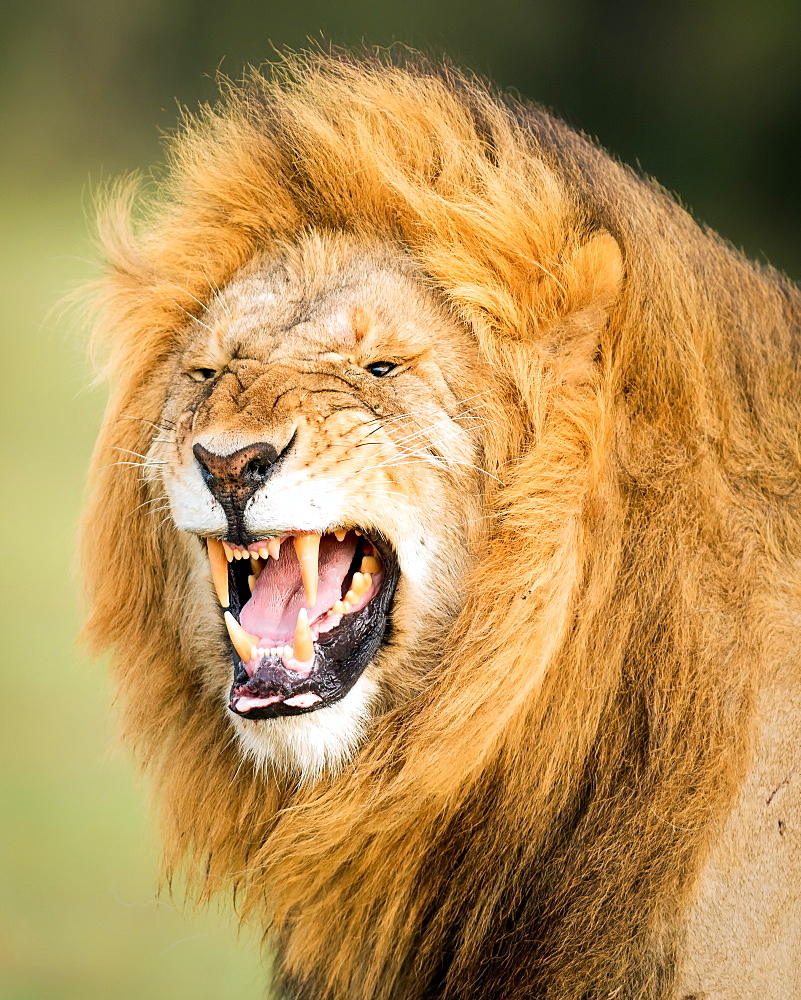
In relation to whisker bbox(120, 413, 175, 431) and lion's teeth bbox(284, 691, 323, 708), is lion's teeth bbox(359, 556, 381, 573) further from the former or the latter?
whisker bbox(120, 413, 175, 431)

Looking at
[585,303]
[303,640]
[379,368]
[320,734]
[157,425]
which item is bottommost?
[320,734]

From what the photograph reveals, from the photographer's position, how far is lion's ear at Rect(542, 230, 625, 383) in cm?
151

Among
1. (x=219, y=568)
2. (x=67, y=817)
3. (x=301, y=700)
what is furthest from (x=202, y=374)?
(x=67, y=817)

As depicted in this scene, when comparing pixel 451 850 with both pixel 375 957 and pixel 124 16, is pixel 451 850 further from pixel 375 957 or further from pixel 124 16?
pixel 124 16

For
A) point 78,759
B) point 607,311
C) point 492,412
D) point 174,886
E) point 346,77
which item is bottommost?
point 78,759

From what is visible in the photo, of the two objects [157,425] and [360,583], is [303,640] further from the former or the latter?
[157,425]

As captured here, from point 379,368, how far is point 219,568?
0.38m

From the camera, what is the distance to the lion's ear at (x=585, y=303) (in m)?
1.51

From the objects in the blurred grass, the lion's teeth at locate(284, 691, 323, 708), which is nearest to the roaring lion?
the lion's teeth at locate(284, 691, 323, 708)

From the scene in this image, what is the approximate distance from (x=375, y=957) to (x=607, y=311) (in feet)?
3.36

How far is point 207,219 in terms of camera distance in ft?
6.21

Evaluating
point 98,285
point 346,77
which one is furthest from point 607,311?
point 98,285

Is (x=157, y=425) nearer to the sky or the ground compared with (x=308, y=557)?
nearer to the sky

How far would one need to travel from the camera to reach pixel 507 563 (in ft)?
5.01
